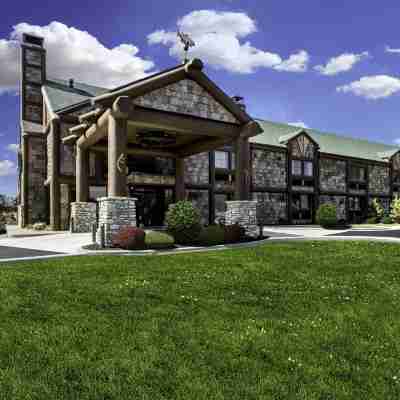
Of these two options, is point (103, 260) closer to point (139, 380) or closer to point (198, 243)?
point (198, 243)

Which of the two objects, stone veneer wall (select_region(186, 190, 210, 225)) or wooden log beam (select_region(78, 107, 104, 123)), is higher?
wooden log beam (select_region(78, 107, 104, 123))

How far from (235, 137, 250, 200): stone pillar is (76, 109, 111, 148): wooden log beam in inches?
305

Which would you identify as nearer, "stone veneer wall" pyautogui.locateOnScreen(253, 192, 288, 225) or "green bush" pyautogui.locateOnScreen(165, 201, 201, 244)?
"green bush" pyautogui.locateOnScreen(165, 201, 201, 244)

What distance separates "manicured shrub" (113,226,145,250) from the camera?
15.0 meters

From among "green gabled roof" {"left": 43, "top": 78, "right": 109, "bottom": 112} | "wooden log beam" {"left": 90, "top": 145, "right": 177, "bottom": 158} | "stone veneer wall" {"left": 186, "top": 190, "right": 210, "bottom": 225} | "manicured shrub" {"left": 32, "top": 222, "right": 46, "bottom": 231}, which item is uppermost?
"green gabled roof" {"left": 43, "top": 78, "right": 109, "bottom": 112}

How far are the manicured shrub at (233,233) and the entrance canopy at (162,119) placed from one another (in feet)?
8.25

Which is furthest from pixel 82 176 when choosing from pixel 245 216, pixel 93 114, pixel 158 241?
pixel 245 216

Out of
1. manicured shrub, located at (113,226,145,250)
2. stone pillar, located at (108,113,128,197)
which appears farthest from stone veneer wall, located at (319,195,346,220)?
manicured shrub, located at (113,226,145,250)

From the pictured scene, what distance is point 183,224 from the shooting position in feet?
56.1

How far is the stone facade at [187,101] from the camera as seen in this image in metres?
18.0

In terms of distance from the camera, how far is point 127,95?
55.8 feet

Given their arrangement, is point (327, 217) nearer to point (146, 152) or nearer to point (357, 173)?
point (357, 173)

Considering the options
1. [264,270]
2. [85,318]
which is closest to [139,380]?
[85,318]

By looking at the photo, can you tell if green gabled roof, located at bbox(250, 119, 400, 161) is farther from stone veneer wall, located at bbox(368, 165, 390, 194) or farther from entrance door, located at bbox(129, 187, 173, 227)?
entrance door, located at bbox(129, 187, 173, 227)
